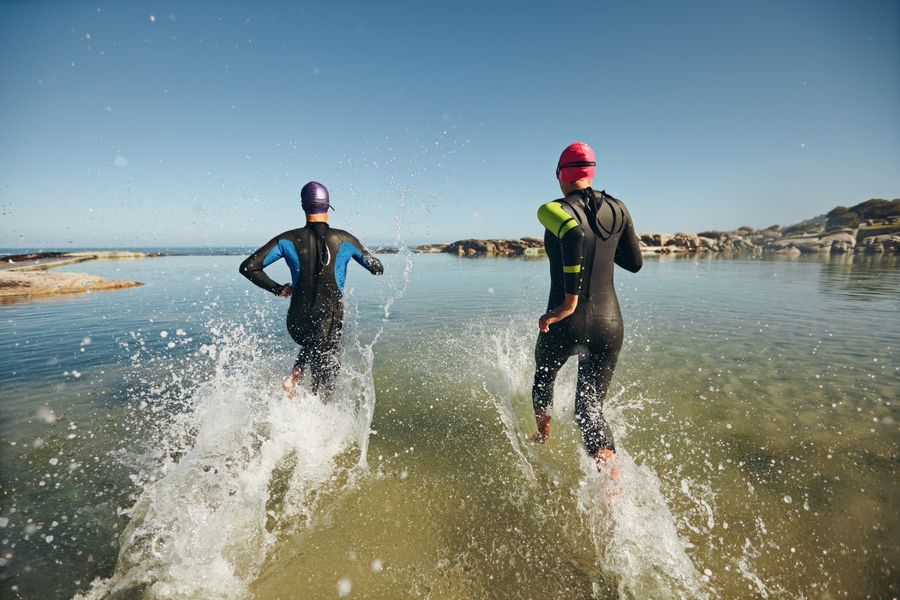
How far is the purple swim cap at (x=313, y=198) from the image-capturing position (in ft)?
15.1

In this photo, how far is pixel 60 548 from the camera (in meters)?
3.04

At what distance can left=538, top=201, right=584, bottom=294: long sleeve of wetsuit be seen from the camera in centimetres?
314

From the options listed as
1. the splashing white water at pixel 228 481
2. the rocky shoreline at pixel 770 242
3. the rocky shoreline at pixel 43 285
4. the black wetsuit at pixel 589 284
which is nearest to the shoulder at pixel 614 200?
the black wetsuit at pixel 589 284

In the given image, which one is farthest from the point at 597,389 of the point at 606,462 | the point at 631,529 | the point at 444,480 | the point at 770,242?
→ the point at 770,242

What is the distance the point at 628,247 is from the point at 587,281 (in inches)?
26.5

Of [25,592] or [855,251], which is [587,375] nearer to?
[25,592]

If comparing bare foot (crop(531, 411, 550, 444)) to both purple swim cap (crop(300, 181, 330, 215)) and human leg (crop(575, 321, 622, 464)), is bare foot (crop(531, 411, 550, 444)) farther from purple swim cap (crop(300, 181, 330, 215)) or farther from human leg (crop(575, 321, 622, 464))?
purple swim cap (crop(300, 181, 330, 215))

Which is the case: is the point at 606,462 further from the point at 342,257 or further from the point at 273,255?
the point at 273,255

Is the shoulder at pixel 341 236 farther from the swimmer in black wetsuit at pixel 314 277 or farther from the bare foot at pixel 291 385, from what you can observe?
the bare foot at pixel 291 385

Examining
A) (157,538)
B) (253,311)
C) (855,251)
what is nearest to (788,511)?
(157,538)

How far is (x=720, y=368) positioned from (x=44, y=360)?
14.5 meters

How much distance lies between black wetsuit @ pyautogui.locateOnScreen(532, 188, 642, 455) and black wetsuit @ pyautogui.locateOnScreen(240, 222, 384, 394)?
2.71 metres

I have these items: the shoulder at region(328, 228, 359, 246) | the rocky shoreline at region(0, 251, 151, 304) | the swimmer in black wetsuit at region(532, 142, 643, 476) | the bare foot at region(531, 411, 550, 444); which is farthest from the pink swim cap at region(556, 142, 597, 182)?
the rocky shoreline at region(0, 251, 151, 304)

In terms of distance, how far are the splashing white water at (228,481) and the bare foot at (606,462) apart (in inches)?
105
